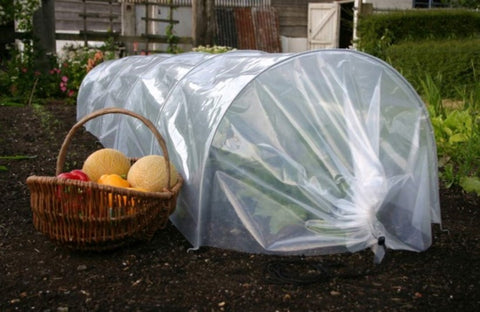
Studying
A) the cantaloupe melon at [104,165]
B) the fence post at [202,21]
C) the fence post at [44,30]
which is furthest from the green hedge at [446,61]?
the cantaloupe melon at [104,165]

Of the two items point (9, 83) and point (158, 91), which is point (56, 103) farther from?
point (158, 91)

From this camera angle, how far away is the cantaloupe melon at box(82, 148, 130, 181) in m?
3.23

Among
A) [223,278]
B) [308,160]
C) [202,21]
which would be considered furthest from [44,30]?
[223,278]

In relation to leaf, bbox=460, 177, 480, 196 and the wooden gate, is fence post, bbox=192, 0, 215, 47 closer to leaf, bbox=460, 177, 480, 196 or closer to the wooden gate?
the wooden gate

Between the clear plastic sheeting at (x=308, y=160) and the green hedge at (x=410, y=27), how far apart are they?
6.87 metres

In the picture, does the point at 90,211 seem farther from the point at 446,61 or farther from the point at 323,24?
the point at 323,24

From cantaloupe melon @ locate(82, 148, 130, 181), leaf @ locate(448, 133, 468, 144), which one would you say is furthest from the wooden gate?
cantaloupe melon @ locate(82, 148, 130, 181)

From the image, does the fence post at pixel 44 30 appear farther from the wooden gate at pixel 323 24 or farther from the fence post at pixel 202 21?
the wooden gate at pixel 323 24

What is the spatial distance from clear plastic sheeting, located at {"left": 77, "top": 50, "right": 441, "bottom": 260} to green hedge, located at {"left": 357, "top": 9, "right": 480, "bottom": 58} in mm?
6875

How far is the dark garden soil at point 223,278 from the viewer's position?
2438 mm

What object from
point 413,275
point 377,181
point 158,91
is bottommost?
point 413,275

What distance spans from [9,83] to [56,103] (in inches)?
29.5

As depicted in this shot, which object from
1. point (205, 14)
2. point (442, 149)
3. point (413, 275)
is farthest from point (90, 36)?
point (413, 275)

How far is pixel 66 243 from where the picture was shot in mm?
2867
